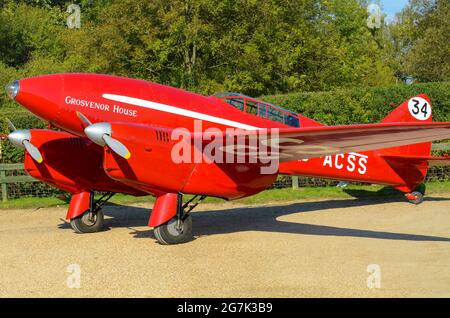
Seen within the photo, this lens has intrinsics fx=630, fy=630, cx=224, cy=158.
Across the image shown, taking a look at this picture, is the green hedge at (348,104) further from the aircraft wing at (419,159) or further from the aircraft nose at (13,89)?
the aircraft nose at (13,89)

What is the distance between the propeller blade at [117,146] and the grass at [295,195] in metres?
7.77

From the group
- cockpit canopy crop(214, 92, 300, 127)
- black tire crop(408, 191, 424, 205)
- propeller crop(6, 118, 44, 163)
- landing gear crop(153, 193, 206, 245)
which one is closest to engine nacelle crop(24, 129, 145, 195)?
propeller crop(6, 118, 44, 163)

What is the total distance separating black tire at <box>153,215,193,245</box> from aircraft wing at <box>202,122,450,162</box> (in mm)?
1731

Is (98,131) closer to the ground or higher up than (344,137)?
higher up

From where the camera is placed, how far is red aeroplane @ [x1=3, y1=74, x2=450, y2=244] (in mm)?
11055

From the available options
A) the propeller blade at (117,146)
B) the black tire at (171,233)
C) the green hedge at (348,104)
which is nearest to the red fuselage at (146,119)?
the propeller blade at (117,146)

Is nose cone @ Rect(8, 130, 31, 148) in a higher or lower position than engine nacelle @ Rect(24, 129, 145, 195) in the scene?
higher

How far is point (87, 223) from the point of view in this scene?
14.0m

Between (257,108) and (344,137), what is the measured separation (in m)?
3.31

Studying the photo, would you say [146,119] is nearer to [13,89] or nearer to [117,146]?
[117,146]

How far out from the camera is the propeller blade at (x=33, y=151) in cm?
1341

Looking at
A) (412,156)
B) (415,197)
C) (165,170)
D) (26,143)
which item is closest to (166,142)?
(165,170)

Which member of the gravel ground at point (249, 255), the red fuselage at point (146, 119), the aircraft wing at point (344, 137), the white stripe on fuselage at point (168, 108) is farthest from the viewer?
the white stripe on fuselage at point (168, 108)

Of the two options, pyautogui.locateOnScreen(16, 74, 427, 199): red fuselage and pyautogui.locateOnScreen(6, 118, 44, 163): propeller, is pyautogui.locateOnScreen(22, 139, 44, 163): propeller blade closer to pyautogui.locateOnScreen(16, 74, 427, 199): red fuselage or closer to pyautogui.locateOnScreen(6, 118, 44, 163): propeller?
pyautogui.locateOnScreen(6, 118, 44, 163): propeller
